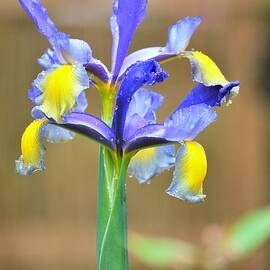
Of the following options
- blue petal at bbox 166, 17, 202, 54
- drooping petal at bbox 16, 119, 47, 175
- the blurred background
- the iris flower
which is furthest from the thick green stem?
the blurred background

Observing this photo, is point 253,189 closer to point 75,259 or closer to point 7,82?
point 75,259

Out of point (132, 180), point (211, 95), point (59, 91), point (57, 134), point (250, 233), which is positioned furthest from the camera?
point (132, 180)

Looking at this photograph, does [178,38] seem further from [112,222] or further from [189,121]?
[112,222]

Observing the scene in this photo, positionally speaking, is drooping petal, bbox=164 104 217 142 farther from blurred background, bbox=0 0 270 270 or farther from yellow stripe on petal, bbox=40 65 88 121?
blurred background, bbox=0 0 270 270

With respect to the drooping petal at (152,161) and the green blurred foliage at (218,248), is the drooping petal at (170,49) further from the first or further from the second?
the green blurred foliage at (218,248)

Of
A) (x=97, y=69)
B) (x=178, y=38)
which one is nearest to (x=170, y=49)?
(x=178, y=38)

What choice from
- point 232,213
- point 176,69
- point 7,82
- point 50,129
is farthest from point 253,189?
point 50,129

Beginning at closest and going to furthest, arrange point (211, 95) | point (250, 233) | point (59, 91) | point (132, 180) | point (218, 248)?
point (59, 91)
point (211, 95)
point (250, 233)
point (218, 248)
point (132, 180)
